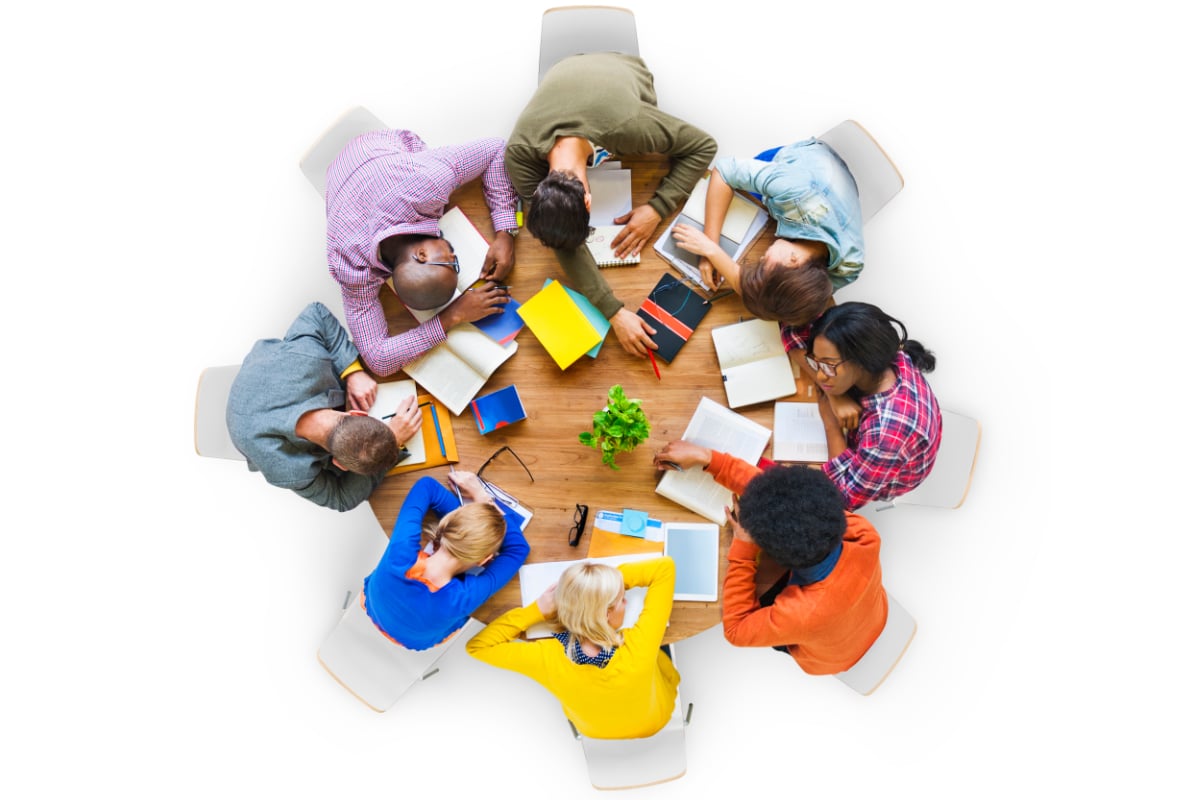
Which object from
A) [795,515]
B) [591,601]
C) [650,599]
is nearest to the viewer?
[795,515]

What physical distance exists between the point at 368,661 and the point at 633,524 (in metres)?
1.06

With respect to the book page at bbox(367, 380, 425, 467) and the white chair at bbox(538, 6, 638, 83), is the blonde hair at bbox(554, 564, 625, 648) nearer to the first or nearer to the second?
the book page at bbox(367, 380, 425, 467)

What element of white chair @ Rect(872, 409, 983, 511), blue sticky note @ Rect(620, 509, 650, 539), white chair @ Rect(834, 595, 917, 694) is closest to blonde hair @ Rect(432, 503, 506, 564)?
blue sticky note @ Rect(620, 509, 650, 539)

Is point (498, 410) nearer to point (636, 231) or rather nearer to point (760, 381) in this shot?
point (636, 231)

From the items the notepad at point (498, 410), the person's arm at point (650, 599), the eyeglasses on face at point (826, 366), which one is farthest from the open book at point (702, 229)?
the person's arm at point (650, 599)

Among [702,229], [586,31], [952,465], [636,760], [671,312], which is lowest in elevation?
[636,760]

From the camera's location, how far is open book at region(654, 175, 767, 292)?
2322mm

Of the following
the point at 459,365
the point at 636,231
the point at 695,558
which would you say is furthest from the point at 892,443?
the point at 459,365

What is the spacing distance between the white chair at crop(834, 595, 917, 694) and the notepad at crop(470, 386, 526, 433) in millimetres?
1390

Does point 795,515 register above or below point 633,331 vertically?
below

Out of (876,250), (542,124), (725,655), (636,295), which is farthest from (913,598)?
(542,124)

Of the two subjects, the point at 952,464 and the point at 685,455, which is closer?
the point at 685,455

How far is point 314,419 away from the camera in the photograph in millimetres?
2174

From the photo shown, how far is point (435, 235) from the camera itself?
2.32 m
